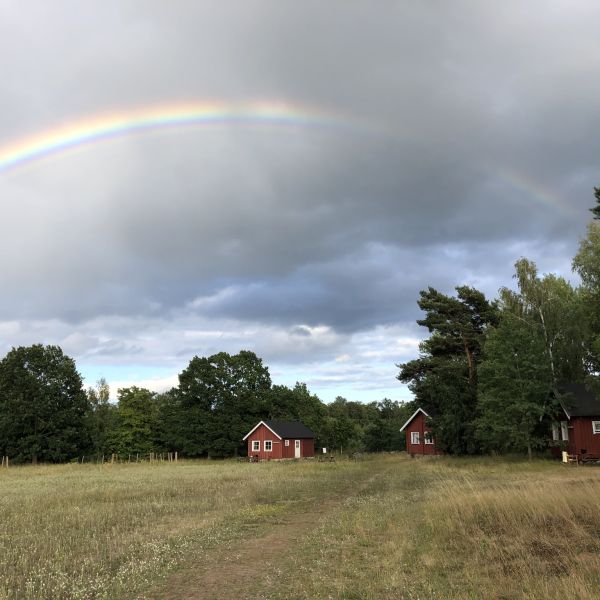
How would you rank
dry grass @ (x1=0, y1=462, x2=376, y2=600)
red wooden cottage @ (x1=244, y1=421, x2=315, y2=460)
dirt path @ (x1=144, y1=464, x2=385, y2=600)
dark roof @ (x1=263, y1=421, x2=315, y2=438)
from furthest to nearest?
dark roof @ (x1=263, y1=421, x2=315, y2=438) < red wooden cottage @ (x1=244, y1=421, x2=315, y2=460) < dry grass @ (x1=0, y1=462, x2=376, y2=600) < dirt path @ (x1=144, y1=464, x2=385, y2=600)

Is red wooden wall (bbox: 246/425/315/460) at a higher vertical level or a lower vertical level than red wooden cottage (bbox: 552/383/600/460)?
lower

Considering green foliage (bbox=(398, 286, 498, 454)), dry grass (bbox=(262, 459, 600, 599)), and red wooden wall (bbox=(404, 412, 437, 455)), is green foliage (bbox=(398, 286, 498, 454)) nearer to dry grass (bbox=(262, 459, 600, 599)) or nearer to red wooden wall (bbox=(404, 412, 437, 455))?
red wooden wall (bbox=(404, 412, 437, 455))

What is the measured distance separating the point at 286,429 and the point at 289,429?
682 mm


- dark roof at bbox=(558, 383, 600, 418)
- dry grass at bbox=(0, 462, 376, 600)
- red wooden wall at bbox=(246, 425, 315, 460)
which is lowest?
red wooden wall at bbox=(246, 425, 315, 460)

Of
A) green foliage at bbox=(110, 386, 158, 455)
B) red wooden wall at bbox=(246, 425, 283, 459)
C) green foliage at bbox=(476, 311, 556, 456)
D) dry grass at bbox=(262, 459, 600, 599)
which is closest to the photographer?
dry grass at bbox=(262, 459, 600, 599)

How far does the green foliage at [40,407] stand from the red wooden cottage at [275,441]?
2099 cm

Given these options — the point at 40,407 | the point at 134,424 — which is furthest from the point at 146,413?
the point at 40,407

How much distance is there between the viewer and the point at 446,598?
688 cm

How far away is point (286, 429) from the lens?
63.1 metres

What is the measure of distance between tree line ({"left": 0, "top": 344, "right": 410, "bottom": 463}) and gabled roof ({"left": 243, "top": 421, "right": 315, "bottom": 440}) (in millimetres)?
4093

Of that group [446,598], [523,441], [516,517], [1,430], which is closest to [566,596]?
[446,598]

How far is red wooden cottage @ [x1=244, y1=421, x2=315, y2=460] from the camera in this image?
60.2m

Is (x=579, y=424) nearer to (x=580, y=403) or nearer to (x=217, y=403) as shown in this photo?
(x=580, y=403)

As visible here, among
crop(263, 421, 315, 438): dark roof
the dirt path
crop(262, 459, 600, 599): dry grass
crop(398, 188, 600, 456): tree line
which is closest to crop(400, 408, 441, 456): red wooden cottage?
crop(398, 188, 600, 456): tree line
